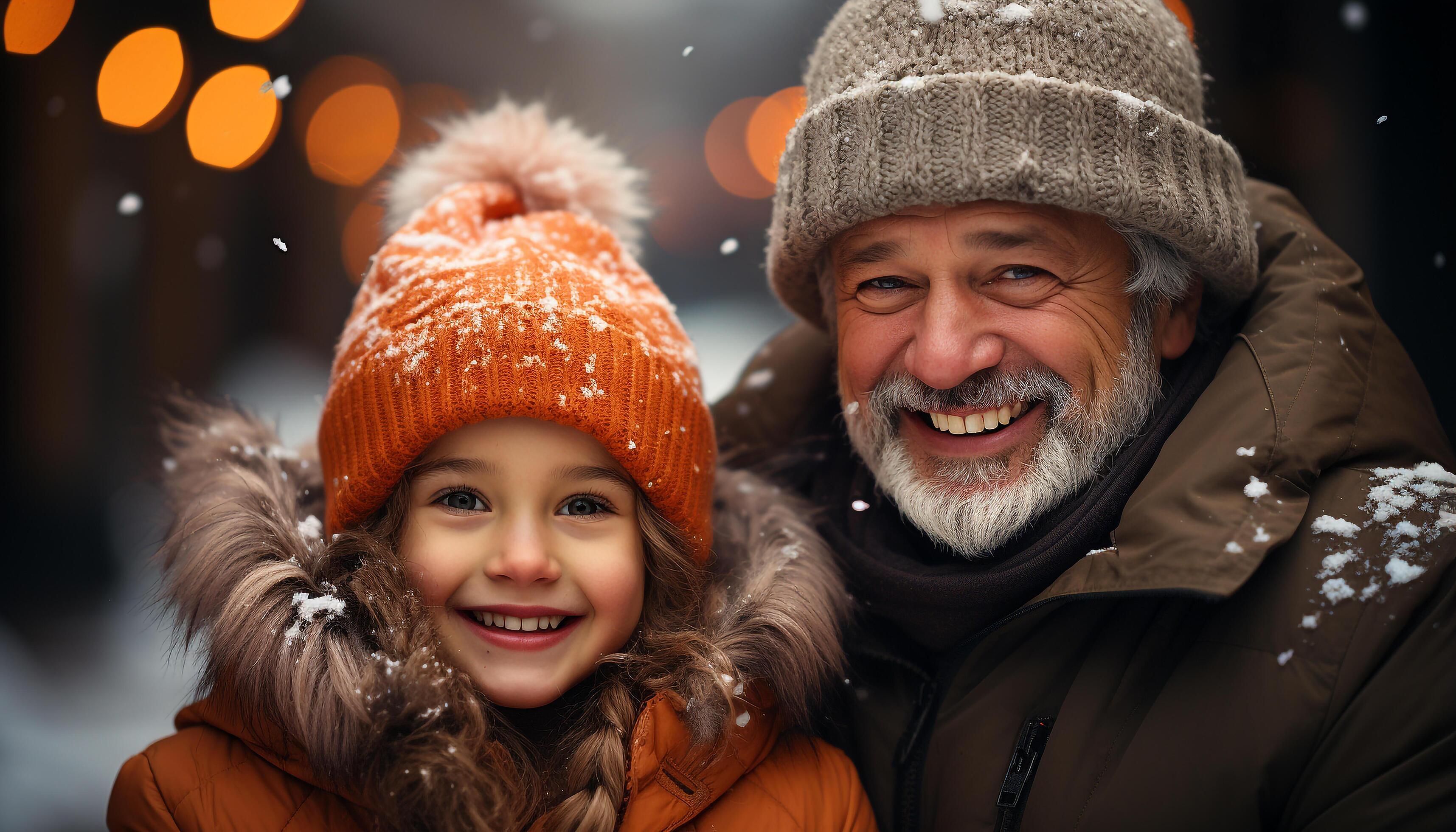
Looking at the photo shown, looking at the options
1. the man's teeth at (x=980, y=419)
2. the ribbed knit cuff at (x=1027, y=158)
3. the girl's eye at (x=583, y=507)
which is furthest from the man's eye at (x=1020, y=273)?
the girl's eye at (x=583, y=507)

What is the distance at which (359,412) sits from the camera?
5.99ft

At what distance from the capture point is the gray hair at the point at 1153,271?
2.03m

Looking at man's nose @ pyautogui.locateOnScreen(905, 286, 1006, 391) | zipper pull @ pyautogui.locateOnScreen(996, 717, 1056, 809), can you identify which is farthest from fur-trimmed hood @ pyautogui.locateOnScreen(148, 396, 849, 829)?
man's nose @ pyautogui.locateOnScreen(905, 286, 1006, 391)

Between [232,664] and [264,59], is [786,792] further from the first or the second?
[264,59]

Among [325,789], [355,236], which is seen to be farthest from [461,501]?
[355,236]

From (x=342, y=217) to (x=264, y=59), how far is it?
3.17ft

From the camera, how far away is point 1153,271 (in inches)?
80.0

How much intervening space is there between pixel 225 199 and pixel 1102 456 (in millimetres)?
4274

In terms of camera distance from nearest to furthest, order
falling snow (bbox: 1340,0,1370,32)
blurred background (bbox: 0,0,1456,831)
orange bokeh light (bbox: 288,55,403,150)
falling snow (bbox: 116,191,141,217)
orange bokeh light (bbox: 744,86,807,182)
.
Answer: blurred background (bbox: 0,0,1456,831), falling snow (bbox: 1340,0,1370,32), falling snow (bbox: 116,191,141,217), orange bokeh light (bbox: 288,55,403,150), orange bokeh light (bbox: 744,86,807,182)

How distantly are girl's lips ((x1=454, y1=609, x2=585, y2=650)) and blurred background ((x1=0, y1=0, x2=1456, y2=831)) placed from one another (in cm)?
85

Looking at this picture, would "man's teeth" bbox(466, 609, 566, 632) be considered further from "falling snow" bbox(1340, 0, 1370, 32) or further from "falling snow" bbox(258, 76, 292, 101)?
"falling snow" bbox(1340, 0, 1370, 32)

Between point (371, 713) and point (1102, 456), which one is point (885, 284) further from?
point (371, 713)

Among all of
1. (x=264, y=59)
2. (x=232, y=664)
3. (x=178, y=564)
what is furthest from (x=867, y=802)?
(x=264, y=59)

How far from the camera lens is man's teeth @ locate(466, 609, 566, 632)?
179 cm
